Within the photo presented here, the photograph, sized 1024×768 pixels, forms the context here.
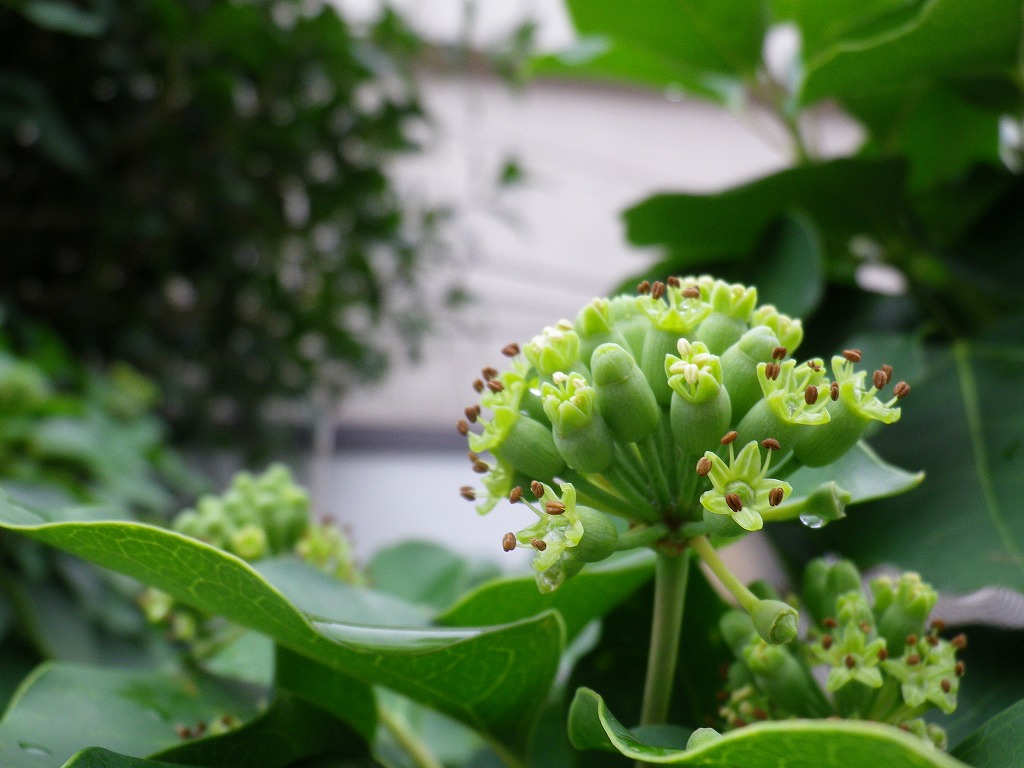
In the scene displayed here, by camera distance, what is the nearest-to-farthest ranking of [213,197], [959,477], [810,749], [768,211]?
[810,749] < [959,477] < [768,211] < [213,197]

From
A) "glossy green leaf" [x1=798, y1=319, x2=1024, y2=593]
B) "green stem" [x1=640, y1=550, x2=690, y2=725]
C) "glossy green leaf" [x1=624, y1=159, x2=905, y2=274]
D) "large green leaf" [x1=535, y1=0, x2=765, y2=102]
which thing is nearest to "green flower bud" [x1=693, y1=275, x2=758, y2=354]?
"green stem" [x1=640, y1=550, x2=690, y2=725]

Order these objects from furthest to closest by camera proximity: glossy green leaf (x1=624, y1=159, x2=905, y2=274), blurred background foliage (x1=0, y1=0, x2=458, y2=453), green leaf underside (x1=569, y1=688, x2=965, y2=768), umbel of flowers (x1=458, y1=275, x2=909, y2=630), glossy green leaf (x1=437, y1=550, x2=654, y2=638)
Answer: blurred background foliage (x1=0, y1=0, x2=458, y2=453) < glossy green leaf (x1=624, y1=159, x2=905, y2=274) < glossy green leaf (x1=437, y1=550, x2=654, y2=638) < umbel of flowers (x1=458, y1=275, x2=909, y2=630) < green leaf underside (x1=569, y1=688, x2=965, y2=768)

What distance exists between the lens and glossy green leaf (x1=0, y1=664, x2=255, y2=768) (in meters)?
0.45

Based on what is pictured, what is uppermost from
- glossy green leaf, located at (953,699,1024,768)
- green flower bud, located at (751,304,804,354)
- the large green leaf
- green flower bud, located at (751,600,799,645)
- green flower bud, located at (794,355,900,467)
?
the large green leaf

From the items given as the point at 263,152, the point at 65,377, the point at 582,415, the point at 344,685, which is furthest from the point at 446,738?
the point at 263,152

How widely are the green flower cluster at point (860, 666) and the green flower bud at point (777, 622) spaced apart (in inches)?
1.6

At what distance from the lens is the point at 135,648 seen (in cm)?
107

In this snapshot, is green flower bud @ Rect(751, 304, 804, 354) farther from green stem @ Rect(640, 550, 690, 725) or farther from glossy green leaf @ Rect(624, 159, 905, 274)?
glossy green leaf @ Rect(624, 159, 905, 274)

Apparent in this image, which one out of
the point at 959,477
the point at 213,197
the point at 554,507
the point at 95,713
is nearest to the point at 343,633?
the point at 554,507

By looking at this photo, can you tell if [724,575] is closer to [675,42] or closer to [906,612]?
[906,612]

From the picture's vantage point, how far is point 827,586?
1.49 ft

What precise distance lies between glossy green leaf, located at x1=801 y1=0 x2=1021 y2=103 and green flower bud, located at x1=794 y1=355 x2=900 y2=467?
31 cm

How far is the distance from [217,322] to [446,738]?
49.2 inches

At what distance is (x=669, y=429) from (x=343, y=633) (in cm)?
18
